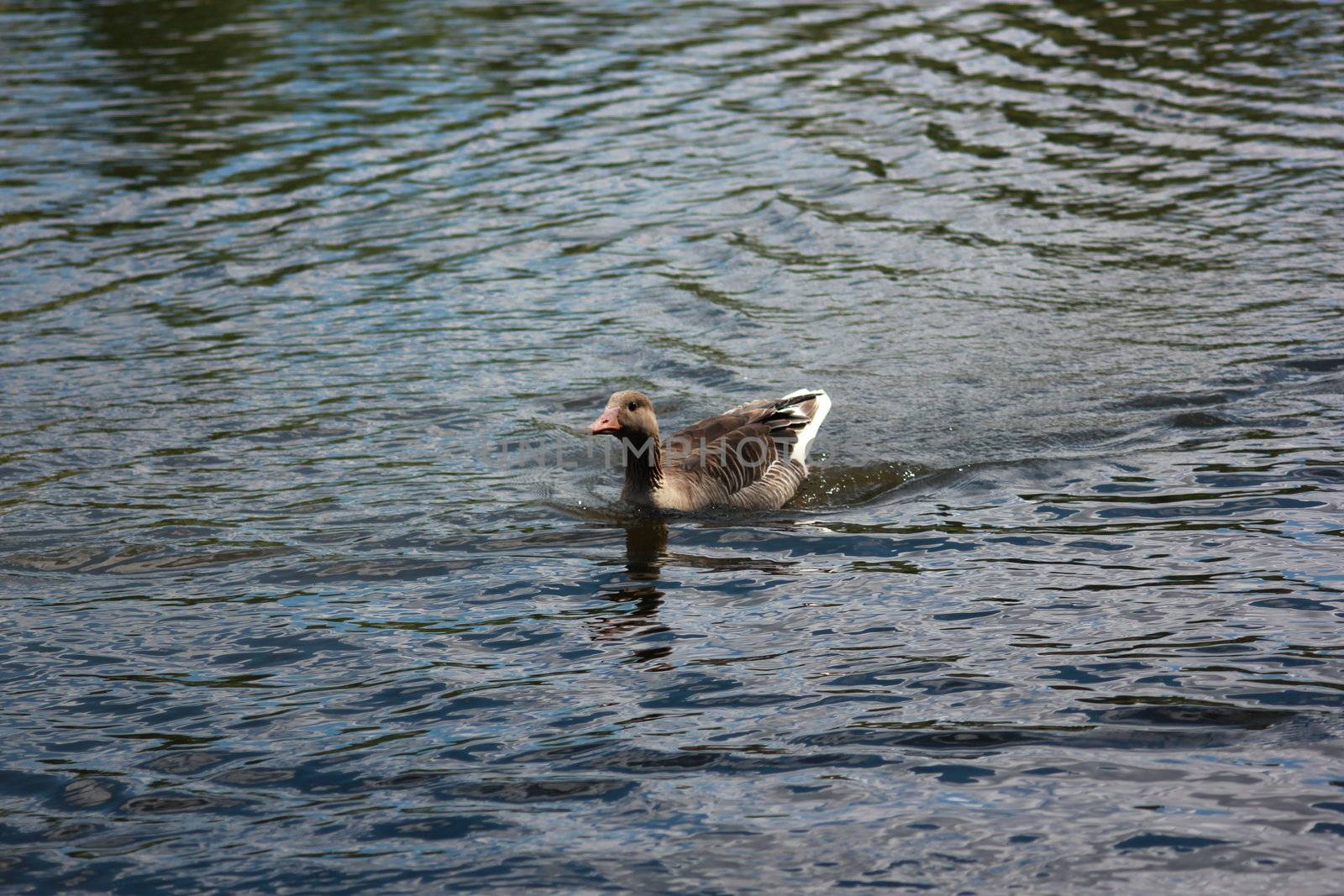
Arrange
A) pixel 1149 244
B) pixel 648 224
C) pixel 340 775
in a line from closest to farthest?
1. pixel 340 775
2. pixel 1149 244
3. pixel 648 224

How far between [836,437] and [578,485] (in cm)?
240

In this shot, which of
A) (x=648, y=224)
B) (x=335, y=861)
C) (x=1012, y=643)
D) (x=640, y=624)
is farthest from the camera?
(x=648, y=224)

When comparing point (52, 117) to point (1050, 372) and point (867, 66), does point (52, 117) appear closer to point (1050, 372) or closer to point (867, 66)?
point (867, 66)

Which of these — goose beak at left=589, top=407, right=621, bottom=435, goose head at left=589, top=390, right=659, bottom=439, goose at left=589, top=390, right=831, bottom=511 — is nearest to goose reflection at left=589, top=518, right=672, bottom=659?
goose at left=589, top=390, right=831, bottom=511

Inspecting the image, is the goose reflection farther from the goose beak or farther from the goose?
the goose beak

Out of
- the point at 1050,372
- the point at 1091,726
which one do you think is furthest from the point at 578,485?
the point at 1091,726

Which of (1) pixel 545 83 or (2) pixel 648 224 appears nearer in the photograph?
(2) pixel 648 224

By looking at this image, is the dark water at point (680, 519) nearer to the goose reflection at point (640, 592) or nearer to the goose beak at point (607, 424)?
the goose reflection at point (640, 592)

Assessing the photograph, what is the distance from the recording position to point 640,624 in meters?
9.79

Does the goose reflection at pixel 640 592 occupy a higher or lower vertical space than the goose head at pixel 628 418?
lower

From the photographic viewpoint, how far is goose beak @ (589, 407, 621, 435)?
36.4ft

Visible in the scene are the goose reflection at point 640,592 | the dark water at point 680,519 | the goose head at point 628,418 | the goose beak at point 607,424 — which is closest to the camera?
the dark water at point 680,519

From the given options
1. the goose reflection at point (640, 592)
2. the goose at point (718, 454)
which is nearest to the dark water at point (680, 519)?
the goose reflection at point (640, 592)

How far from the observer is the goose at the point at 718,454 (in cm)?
1148
